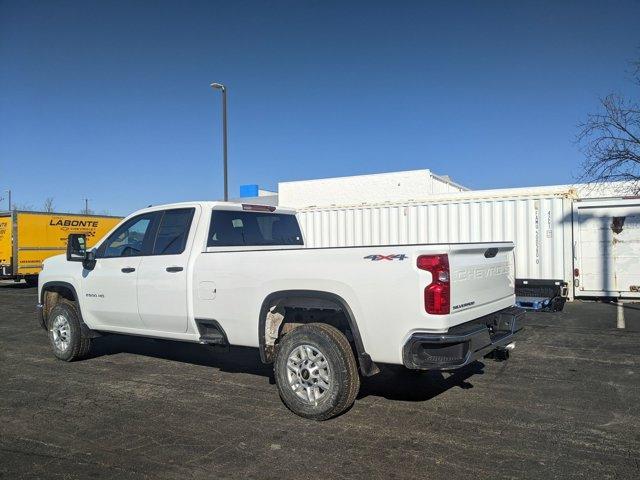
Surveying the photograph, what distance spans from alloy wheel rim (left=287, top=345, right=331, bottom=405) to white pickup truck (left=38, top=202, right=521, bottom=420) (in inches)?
0.4

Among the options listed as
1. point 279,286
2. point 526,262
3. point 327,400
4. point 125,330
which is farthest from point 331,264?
point 526,262

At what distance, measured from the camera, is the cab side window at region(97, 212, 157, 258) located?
6641 mm

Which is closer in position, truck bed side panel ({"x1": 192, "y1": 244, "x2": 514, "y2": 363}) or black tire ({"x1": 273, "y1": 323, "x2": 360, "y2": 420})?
truck bed side panel ({"x1": 192, "y1": 244, "x2": 514, "y2": 363})

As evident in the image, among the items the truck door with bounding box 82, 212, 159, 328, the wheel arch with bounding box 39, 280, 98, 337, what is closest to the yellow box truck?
the wheel arch with bounding box 39, 280, 98, 337

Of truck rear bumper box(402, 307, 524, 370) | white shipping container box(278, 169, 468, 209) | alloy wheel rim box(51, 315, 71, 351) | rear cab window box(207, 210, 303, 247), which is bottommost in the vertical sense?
alloy wheel rim box(51, 315, 71, 351)

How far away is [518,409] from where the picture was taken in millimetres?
5230

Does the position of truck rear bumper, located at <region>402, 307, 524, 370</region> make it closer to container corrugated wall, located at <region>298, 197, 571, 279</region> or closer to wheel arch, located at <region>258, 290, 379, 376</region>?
wheel arch, located at <region>258, 290, 379, 376</region>

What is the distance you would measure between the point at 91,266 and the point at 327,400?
12.7 ft

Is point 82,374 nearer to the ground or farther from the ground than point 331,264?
nearer to the ground

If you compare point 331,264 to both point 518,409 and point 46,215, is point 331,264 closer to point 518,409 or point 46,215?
point 518,409

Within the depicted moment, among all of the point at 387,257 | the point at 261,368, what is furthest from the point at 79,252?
the point at 387,257

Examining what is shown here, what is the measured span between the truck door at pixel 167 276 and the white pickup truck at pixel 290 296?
1cm

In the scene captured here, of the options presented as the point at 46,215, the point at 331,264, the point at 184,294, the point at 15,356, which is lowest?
the point at 15,356

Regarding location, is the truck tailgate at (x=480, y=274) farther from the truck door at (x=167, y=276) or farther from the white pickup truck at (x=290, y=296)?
the truck door at (x=167, y=276)
